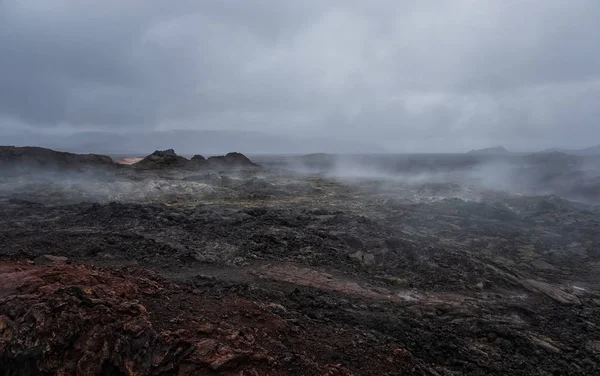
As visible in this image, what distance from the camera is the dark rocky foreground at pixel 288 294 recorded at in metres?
5.21

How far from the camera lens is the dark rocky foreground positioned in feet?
17.1

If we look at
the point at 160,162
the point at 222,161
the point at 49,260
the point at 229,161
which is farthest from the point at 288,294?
the point at 229,161

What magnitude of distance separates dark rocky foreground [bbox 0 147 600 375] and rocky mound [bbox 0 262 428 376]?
0.02 metres

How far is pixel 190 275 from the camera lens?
29.5 ft

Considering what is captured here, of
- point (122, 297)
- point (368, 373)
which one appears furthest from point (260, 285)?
point (368, 373)

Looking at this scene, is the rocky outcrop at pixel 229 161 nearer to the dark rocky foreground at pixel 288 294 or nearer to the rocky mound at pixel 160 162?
the rocky mound at pixel 160 162

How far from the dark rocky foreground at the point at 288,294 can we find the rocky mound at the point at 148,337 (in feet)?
0.07

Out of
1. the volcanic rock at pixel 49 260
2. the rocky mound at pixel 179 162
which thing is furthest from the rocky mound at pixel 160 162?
the volcanic rock at pixel 49 260

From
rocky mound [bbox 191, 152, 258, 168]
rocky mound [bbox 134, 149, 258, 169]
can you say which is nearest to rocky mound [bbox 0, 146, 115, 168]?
rocky mound [bbox 134, 149, 258, 169]

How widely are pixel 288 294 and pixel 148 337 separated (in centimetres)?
354

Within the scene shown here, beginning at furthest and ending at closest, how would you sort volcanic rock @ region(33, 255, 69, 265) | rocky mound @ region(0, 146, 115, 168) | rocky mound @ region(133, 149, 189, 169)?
1. rocky mound @ region(133, 149, 189, 169)
2. rocky mound @ region(0, 146, 115, 168)
3. volcanic rock @ region(33, 255, 69, 265)

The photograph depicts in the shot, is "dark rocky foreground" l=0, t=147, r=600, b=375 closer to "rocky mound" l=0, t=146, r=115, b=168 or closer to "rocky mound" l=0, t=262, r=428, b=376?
"rocky mound" l=0, t=262, r=428, b=376

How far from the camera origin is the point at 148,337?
5242 millimetres

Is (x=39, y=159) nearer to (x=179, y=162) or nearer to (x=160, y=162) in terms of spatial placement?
(x=160, y=162)
